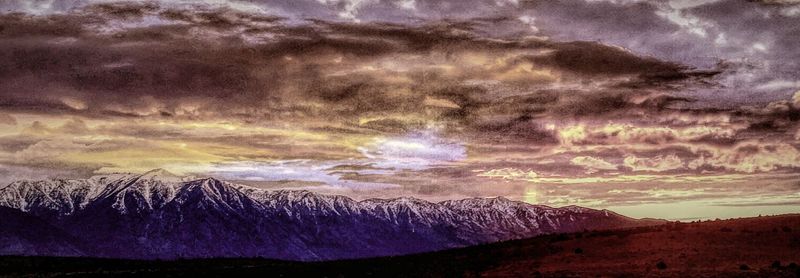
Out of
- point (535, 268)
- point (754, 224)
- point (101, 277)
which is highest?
point (754, 224)

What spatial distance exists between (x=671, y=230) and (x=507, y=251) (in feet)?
42.9

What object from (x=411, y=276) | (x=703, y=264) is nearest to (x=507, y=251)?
(x=411, y=276)

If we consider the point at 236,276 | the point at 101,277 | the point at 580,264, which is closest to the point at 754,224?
the point at 580,264

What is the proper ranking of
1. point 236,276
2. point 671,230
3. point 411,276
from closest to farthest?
point 411,276 < point 671,230 < point 236,276

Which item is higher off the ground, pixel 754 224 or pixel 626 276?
pixel 754 224

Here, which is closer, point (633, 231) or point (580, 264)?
point (580, 264)

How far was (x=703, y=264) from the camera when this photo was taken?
38000 mm

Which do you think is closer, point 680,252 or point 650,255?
point 680,252

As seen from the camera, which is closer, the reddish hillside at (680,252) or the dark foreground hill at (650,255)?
the reddish hillside at (680,252)

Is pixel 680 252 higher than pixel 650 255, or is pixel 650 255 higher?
pixel 680 252

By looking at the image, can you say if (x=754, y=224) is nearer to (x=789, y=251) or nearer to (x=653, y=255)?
(x=789, y=251)

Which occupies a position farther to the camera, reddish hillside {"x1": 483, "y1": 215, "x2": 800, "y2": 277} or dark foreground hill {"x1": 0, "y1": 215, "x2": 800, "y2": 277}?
dark foreground hill {"x1": 0, "y1": 215, "x2": 800, "y2": 277}

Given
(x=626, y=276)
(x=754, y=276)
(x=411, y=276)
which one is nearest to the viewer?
(x=754, y=276)

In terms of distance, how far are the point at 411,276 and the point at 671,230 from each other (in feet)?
69.6
